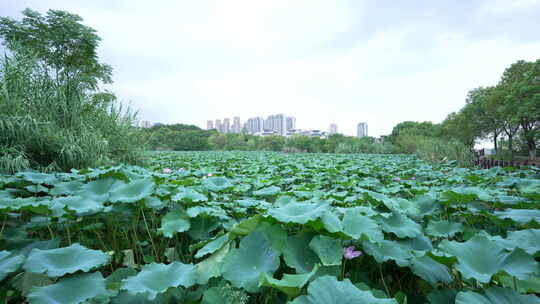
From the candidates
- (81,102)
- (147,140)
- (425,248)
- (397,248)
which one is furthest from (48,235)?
(147,140)

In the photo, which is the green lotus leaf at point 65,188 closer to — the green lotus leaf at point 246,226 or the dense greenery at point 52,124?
the green lotus leaf at point 246,226

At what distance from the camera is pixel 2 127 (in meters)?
3.29

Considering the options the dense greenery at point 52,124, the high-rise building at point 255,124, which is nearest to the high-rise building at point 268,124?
the high-rise building at point 255,124

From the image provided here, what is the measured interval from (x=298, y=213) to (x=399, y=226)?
507 millimetres

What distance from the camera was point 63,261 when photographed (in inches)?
38.4

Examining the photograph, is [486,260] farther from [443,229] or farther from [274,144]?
[274,144]

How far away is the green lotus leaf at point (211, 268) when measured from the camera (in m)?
0.95

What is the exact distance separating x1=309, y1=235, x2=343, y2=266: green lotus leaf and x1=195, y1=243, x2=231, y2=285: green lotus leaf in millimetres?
356

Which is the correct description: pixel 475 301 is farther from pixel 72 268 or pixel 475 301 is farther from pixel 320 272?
pixel 72 268

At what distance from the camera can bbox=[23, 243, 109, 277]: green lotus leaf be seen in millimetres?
895

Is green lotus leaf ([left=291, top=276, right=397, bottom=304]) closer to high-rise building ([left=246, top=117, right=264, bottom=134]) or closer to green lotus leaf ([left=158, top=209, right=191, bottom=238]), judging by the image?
green lotus leaf ([left=158, top=209, right=191, bottom=238])

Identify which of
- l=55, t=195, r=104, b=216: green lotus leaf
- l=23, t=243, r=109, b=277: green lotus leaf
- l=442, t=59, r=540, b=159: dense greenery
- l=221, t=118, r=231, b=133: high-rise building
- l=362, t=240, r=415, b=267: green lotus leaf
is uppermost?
l=221, t=118, r=231, b=133: high-rise building

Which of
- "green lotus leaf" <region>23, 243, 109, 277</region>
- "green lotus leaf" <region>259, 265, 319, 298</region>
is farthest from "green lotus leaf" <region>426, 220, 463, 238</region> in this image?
"green lotus leaf" <region>23, 243, 109, 277</region>

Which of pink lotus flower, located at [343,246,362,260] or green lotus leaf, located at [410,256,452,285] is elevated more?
pink lotus flower, located at [343,246,362,260]
